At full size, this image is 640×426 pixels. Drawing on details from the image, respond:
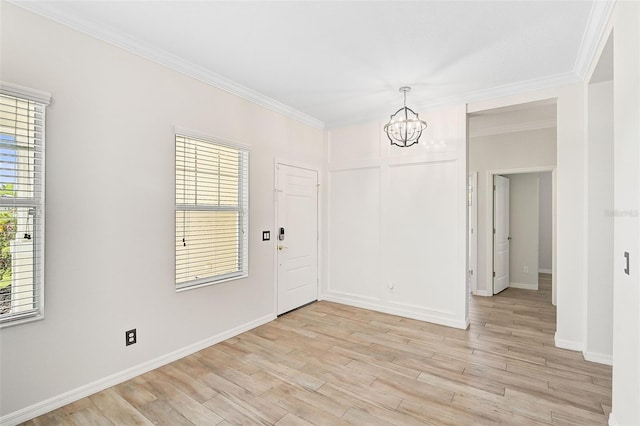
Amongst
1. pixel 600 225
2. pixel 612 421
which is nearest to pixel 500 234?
pixel 600 225

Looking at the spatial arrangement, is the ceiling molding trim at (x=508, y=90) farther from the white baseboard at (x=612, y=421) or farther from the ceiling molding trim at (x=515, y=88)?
the white baseboard at (x=612, y=421)

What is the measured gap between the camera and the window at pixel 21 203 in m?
1.99

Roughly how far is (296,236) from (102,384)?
264 centimetres

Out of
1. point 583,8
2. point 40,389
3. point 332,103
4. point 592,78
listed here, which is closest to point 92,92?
point 40,389

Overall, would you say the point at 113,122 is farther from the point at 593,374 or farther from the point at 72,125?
the point at 593,374

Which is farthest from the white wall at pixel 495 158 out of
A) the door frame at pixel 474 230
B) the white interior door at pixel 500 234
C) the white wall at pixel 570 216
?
the white wall at pixel 570 216

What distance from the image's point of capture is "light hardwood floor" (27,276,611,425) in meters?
2.13

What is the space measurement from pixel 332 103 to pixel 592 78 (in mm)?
2601

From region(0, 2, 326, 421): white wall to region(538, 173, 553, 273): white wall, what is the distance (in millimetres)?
7567

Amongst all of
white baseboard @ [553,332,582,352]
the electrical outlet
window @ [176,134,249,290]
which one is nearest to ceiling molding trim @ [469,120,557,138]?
white baseboard @ [553,332,582,352]

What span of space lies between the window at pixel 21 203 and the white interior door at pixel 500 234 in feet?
19.3

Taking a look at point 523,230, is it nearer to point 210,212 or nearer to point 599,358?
point 599,358

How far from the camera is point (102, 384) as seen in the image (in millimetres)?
2410

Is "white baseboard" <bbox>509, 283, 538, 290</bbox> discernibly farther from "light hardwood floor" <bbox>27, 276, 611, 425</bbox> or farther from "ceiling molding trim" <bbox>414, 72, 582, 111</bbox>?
"ceiling molding trim" <bbox>414, 72, 582, 111</bbox>
